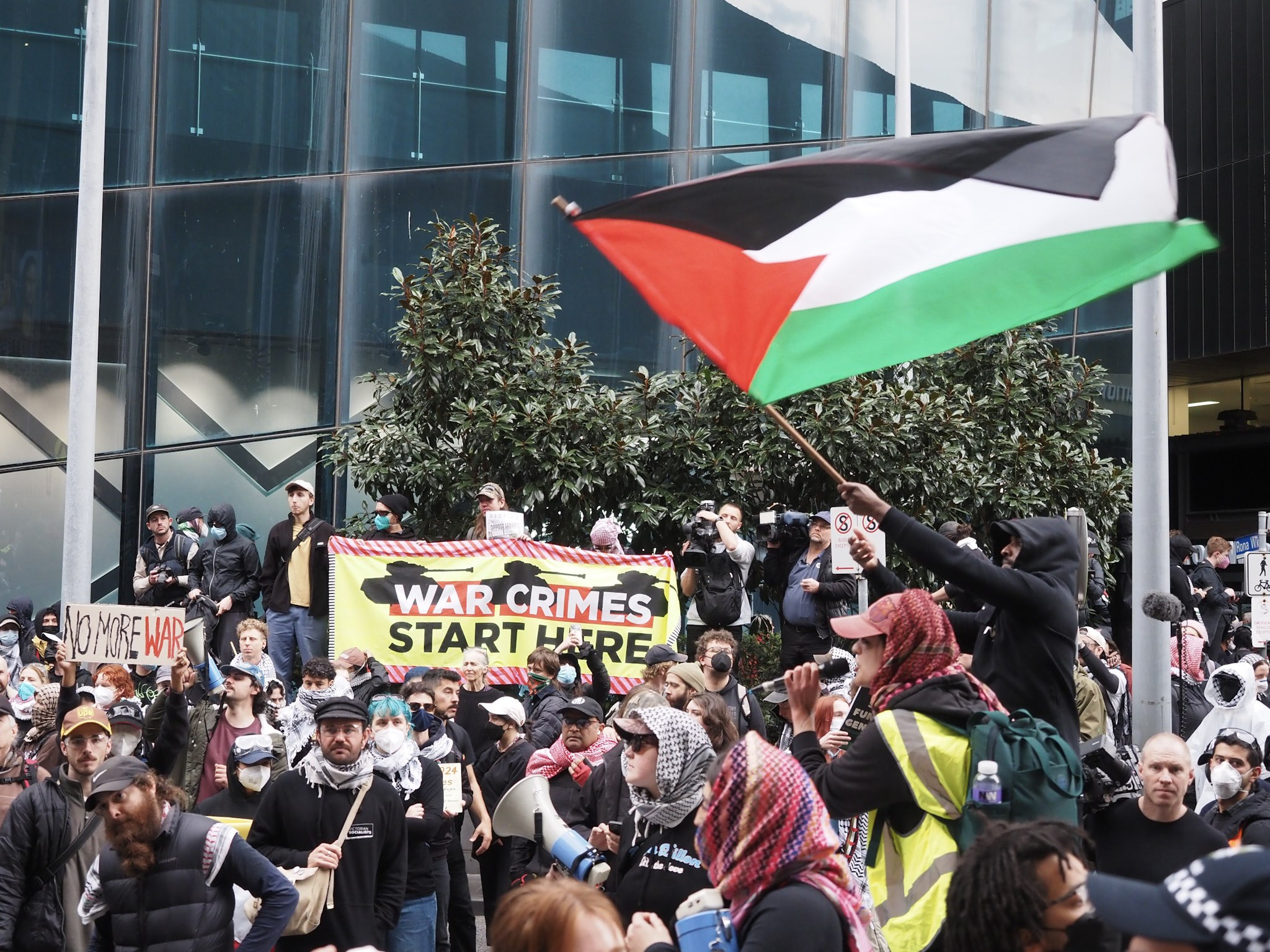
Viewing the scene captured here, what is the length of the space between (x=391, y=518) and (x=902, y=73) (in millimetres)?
8487

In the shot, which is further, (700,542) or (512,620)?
(700,542)

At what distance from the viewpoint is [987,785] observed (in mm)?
4594

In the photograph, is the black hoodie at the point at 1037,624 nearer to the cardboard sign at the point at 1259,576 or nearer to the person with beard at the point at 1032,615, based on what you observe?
the person with beard at the point at 1032,615

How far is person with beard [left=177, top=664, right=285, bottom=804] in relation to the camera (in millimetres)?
9195

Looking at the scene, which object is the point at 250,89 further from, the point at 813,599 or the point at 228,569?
the point at 813,599

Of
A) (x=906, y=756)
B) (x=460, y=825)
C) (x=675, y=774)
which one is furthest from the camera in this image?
(x=460, y=825)

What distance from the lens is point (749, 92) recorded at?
2089 cm

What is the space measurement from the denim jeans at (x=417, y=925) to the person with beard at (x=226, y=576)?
21.7 ft

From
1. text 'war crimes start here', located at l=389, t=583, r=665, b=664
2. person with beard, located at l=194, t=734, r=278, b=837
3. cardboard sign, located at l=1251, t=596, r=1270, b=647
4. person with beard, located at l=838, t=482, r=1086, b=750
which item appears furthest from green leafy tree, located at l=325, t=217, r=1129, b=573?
person with beard, located at l=838, t=482, r=1086, b=750

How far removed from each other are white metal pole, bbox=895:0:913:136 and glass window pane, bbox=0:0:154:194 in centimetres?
950

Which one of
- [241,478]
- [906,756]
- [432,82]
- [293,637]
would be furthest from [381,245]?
[906,756]

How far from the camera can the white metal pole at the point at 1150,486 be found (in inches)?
423

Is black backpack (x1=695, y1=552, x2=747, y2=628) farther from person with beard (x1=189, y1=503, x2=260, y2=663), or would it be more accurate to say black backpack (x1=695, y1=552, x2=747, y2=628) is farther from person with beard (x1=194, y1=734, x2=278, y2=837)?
person with beard (x1=194, y1=734, x2=278, y2=837)

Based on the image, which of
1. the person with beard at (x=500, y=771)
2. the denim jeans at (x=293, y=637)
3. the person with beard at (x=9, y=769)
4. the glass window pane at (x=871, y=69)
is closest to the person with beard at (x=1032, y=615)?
the person with beard at (x=500, y=771)
